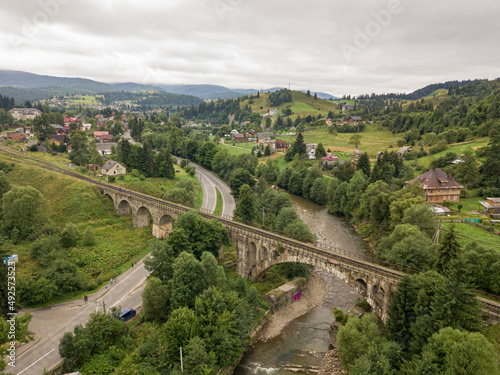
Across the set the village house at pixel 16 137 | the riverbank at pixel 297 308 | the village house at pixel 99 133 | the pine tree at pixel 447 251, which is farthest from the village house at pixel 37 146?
the pine tree at pixel 447 251

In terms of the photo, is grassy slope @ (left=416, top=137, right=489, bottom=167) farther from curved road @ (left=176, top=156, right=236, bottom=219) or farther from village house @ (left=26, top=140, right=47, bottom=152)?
village house @ (left=26, top=140, right=47, bottom=152)

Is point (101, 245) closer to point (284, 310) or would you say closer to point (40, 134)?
point (284, 310)

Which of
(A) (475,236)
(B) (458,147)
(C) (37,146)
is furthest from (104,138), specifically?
(B) (458,147)

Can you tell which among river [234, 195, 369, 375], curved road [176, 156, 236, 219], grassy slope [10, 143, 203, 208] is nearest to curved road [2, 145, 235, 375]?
river [234, 195, 369, 375]

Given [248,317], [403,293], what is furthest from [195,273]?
[403,293]

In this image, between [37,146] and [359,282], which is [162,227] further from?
[37,146]
